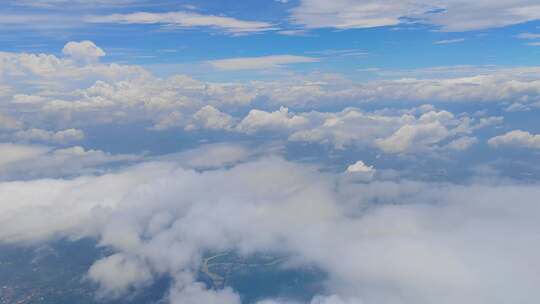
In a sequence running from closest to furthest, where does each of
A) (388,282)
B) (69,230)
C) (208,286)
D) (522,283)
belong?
(522,283), (388,282), (208,286), (69,230)

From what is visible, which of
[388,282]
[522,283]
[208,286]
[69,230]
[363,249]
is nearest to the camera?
[522,283]

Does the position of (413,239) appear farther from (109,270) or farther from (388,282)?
(109,270)

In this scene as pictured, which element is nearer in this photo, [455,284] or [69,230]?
[455,284]

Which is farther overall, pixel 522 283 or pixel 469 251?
pixel 469 251

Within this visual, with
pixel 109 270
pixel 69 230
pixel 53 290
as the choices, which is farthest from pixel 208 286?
pixel 69 230

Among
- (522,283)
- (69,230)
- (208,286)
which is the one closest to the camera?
(522,283)

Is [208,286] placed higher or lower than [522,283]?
lower

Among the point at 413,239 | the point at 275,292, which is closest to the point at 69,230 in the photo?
the point at 275,292

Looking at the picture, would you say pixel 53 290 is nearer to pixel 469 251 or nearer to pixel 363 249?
pixel 363 249

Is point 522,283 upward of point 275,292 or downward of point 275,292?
upward
